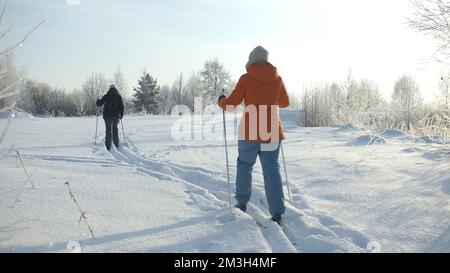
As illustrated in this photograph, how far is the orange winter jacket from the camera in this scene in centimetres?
418

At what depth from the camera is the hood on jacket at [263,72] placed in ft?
13.7

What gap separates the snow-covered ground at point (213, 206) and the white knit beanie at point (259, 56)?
1698mm

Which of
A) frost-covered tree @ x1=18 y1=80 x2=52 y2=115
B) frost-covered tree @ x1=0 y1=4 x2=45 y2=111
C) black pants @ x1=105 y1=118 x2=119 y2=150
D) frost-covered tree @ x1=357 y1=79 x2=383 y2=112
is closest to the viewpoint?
frost-covered tree @ x1=0 y1=4 x2=45 y2=111

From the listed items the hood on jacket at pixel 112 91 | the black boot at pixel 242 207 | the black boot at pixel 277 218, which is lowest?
the black boot at pixel 277 218

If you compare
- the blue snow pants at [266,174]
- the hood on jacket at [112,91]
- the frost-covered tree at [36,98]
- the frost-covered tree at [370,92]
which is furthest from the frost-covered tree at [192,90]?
the blue snow pants at [266,174]

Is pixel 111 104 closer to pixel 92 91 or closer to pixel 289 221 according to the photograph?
pixel 289 221

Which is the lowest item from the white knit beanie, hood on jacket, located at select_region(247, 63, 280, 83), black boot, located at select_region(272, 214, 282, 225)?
black boot, located at select_region(272, 214, 282, 225)

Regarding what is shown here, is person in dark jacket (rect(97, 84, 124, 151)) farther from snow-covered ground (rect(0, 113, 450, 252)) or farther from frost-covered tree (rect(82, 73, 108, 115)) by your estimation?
frost-covered tree (rect(82, 73, 108, 115))

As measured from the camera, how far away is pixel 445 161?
20.2 feet

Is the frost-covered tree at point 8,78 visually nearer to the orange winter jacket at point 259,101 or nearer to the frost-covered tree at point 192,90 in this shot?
the orange winter jacket at point 259,101

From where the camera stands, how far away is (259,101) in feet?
13.7

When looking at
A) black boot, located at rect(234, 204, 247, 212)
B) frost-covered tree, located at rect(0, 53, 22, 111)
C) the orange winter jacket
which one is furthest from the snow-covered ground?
frost-covered tree, located at rect(0, 53, 22, 111)

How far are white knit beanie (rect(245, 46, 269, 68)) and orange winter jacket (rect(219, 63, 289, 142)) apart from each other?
50mm

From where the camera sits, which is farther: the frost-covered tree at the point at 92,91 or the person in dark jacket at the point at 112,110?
the frost-covered tree at the point at 92,91
